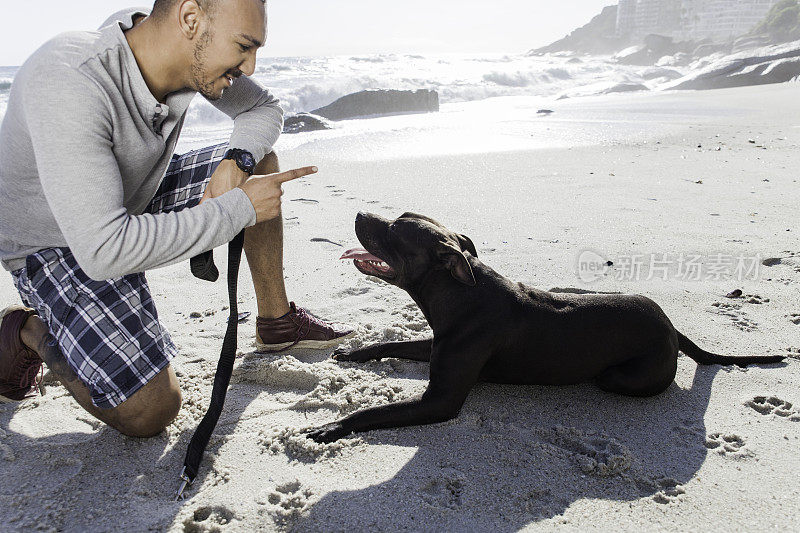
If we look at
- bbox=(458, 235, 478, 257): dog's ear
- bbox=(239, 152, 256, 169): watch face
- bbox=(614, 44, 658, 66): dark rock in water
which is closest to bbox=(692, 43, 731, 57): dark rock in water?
bbox=(614, 44, 658, 66): dark rock in water

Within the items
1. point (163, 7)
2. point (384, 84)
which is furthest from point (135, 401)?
point (384, 84)

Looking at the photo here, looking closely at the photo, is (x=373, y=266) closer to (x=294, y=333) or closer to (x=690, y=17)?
(x=294, y=333)

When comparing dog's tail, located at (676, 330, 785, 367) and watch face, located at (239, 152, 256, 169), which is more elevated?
watch face, located at (239, 152, 256, 169)

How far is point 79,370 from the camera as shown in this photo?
2771mm

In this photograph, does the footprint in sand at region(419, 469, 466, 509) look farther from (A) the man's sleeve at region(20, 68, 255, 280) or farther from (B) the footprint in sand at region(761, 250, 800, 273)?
(B) the footprint in sand at region(761, 250, 800, 273)

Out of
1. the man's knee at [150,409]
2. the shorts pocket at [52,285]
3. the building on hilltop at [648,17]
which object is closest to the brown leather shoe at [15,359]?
the shorts pocket at [52,285]

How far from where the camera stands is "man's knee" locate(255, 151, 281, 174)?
12.2 ft

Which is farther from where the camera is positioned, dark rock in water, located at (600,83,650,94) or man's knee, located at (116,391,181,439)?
dark rock in water, located at (600,83,650,94)

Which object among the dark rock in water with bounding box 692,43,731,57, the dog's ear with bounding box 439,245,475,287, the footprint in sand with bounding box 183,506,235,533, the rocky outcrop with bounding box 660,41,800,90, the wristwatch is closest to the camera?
the footprint in sand with bounding box 183,506,235,533

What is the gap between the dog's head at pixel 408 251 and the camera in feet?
10.3

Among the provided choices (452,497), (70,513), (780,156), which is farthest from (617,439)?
(780,156)

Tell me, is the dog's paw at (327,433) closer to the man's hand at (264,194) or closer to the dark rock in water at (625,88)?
the man's hand at (264,194)

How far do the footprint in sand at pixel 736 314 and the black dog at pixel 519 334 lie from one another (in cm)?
84

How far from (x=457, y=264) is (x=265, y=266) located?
4.16 ft
